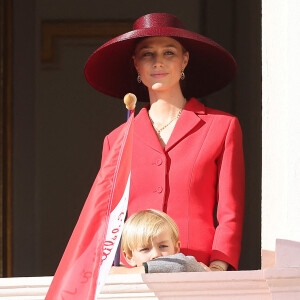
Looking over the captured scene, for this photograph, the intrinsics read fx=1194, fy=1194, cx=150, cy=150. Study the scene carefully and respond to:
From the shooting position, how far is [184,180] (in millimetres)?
4383

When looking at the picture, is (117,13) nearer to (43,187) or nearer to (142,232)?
(43,187)

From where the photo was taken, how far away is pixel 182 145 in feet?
14.6

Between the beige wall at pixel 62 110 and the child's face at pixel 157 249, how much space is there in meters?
2.44

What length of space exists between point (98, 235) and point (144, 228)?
0.17m

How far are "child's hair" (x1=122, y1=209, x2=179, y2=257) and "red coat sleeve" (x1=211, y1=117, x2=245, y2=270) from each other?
0.66ft

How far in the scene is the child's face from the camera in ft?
13.4

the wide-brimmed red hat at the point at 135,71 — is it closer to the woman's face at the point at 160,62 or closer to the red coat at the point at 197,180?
the woman's face at the point at 160,62

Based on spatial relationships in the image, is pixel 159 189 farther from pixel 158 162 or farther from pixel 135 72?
pixel 135 72

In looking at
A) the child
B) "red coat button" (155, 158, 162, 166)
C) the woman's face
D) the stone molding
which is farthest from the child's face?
the woman's face

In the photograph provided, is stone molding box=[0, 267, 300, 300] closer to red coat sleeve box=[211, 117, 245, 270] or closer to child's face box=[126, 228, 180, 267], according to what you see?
child's face box=[126, 228, 180, 267]

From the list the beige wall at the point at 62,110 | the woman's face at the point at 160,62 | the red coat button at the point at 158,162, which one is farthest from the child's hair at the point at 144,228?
the beige wall at the point at 62,110

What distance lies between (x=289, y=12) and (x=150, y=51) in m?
0.55

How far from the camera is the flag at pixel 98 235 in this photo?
155 inches

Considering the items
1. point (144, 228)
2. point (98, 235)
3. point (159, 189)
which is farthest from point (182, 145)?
point (98, 235)
